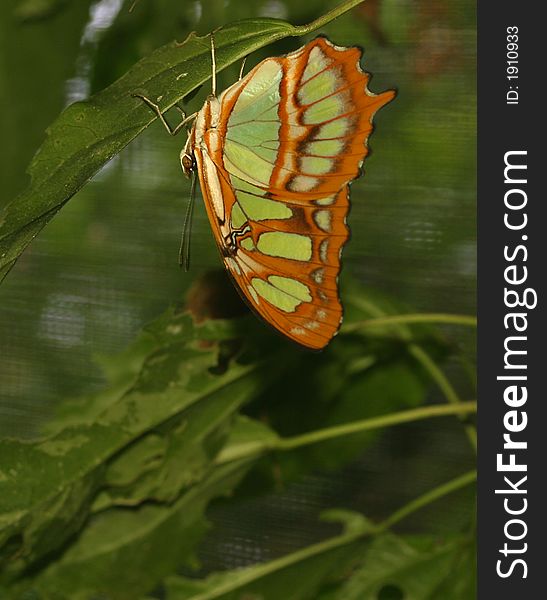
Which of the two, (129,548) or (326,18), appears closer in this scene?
(326,18)

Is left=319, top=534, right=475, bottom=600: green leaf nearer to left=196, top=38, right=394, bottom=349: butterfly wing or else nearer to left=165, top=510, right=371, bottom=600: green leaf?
left=165, top=510, right=371, bottom=600: green leaf

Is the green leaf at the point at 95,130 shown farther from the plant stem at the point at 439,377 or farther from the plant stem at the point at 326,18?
the plant stem at the point at 439,377

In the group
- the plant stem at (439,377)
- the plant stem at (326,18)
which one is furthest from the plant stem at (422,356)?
the plant stem at (326,18)

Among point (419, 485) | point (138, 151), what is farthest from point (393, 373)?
point (138, 151)

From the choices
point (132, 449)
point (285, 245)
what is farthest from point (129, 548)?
point (285, 245)

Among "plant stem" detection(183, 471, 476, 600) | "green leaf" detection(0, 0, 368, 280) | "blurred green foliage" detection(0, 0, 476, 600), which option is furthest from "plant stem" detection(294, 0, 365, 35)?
"plant stem" detection(183, 471, 476, 600)

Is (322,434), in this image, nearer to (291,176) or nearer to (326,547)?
(326,547)

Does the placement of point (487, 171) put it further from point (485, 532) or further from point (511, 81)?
point (485, 532)
